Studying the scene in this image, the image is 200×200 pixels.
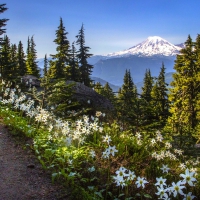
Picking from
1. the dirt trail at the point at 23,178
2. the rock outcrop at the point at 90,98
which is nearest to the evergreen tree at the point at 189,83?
the rock outcrop at the point at 90,98

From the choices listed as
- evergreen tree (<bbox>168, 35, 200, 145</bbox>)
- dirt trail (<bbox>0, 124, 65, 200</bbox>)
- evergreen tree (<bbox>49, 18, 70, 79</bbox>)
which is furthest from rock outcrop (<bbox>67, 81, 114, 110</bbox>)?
evergreen tree (<bbox>49, 18, 70, 79</bbox>)

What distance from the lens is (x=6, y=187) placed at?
4457mm

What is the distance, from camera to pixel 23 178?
487 cm

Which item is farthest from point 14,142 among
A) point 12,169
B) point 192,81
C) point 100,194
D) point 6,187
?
point 192,81

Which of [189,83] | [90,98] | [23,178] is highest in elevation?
[189,83]

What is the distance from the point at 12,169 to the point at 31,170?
40 centimetres

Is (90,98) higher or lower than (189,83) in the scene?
lower

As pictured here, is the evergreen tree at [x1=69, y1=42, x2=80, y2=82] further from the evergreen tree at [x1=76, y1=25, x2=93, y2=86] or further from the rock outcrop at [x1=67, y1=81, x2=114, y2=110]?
the rock outcrop at [x1=67, y1=81, x2=114, y2=110]

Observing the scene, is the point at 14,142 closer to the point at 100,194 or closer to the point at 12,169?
the point at 12,169

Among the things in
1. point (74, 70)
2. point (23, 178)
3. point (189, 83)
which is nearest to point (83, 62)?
point (74, 70)

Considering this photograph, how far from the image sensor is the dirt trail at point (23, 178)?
4.29 metres

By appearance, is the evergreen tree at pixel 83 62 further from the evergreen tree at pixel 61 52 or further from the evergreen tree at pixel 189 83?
the evergreen tree at pixel 189 83

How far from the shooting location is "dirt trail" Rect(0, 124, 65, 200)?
4.29m

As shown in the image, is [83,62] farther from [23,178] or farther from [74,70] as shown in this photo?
[23,178]
